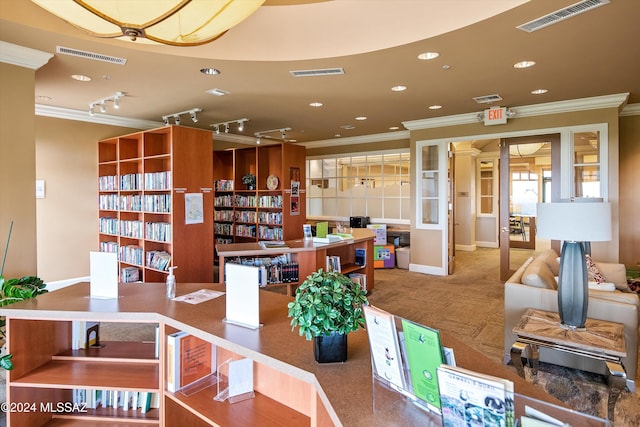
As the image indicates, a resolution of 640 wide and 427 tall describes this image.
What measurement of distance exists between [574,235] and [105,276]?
302cm

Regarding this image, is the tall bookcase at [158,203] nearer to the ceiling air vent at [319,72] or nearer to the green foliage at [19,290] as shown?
the ceiling air vent at [319,72]

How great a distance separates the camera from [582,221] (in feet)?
8.05

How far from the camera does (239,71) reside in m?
4.09

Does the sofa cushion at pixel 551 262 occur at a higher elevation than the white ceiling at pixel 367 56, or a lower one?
lower

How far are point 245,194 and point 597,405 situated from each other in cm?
661

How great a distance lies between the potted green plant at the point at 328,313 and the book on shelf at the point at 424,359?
0.84 feet

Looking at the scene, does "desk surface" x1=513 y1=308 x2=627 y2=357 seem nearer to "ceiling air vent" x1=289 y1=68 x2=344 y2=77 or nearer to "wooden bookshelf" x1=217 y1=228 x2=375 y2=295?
"wooden bookshelf" x1=217 y1=228 x2=375 y2=295

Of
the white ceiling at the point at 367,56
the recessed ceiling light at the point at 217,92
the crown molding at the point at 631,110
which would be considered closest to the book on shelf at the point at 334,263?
the white ceiling at the point at 367,56

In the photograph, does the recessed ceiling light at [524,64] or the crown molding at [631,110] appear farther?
the crown molding at [631,110]

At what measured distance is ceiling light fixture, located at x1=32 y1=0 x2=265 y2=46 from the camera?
67.3 inches

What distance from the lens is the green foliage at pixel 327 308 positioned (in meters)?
1.25

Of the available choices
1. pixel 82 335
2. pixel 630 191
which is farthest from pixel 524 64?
pixel 82 335

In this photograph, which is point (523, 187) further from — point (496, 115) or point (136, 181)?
point (136, 181)

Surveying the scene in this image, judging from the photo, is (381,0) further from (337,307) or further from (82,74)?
(82,74)
